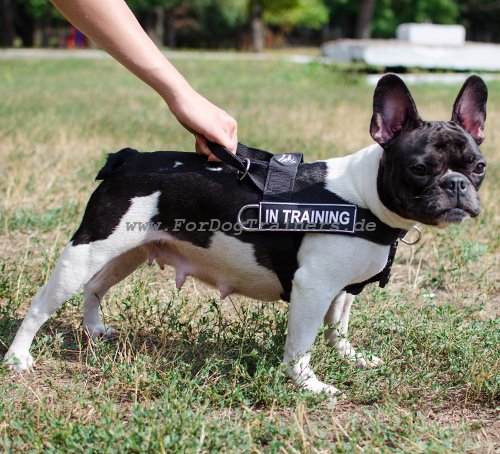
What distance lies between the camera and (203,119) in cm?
316

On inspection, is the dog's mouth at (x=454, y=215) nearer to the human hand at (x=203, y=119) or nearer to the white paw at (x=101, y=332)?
the human hand at (x=203, y=119)

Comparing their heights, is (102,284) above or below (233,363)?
above

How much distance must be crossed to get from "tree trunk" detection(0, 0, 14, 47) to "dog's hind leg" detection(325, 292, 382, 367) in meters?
36.9

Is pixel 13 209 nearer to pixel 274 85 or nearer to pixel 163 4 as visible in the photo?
pixel 274 85

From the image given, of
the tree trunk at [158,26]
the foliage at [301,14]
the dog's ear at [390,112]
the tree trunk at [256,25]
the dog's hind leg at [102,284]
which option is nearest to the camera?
the dog's ear at [390,112]

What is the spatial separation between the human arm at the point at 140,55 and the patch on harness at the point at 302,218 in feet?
1.11

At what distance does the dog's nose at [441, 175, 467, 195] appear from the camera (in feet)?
9.25

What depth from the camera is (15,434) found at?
8.79 feet

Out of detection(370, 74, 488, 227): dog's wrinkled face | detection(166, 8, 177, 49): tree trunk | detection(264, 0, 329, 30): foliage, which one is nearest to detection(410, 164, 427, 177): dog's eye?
detection(370, 74, 488, 227): dog's wrinkled face

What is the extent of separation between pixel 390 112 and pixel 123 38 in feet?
3.61

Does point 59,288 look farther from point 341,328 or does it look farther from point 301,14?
point 301,14

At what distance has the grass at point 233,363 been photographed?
268 centimetres

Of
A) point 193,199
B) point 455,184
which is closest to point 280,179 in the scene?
point 193,199

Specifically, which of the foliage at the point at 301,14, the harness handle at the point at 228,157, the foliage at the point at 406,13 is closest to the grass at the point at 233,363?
the harness handle at the point at 228,157
